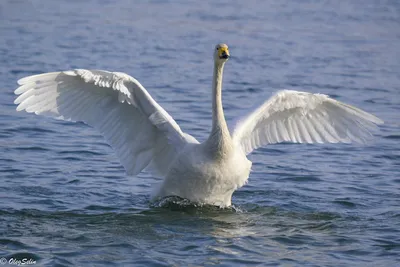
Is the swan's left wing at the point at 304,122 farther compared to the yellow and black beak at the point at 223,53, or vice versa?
the swan's left wing at the point at 304,122

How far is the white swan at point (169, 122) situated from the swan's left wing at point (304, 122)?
0.01 metres

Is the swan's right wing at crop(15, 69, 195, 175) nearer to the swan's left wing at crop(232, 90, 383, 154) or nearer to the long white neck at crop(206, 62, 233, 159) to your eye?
the long white neck at crop(206, 62, 233, 159)

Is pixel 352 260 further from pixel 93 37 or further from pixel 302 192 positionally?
pixel 93 37

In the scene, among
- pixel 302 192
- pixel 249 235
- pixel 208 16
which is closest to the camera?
pixel 249 235

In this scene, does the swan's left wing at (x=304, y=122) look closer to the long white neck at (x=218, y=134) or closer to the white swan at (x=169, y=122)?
the white swan at (x=169, y=122)

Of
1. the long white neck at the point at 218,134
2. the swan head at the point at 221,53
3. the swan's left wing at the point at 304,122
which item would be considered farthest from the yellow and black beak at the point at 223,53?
the swan's left wing at the point at 304,122

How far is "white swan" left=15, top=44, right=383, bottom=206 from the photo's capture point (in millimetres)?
10578

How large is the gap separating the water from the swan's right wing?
2.35ft

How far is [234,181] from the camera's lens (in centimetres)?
1076

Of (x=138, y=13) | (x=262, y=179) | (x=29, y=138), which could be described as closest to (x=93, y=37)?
(x=138, y=13)

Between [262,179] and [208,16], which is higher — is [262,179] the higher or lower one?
the lower one

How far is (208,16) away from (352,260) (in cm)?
1560

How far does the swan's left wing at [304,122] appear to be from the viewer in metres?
11.6

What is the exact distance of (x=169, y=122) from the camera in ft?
35.9
